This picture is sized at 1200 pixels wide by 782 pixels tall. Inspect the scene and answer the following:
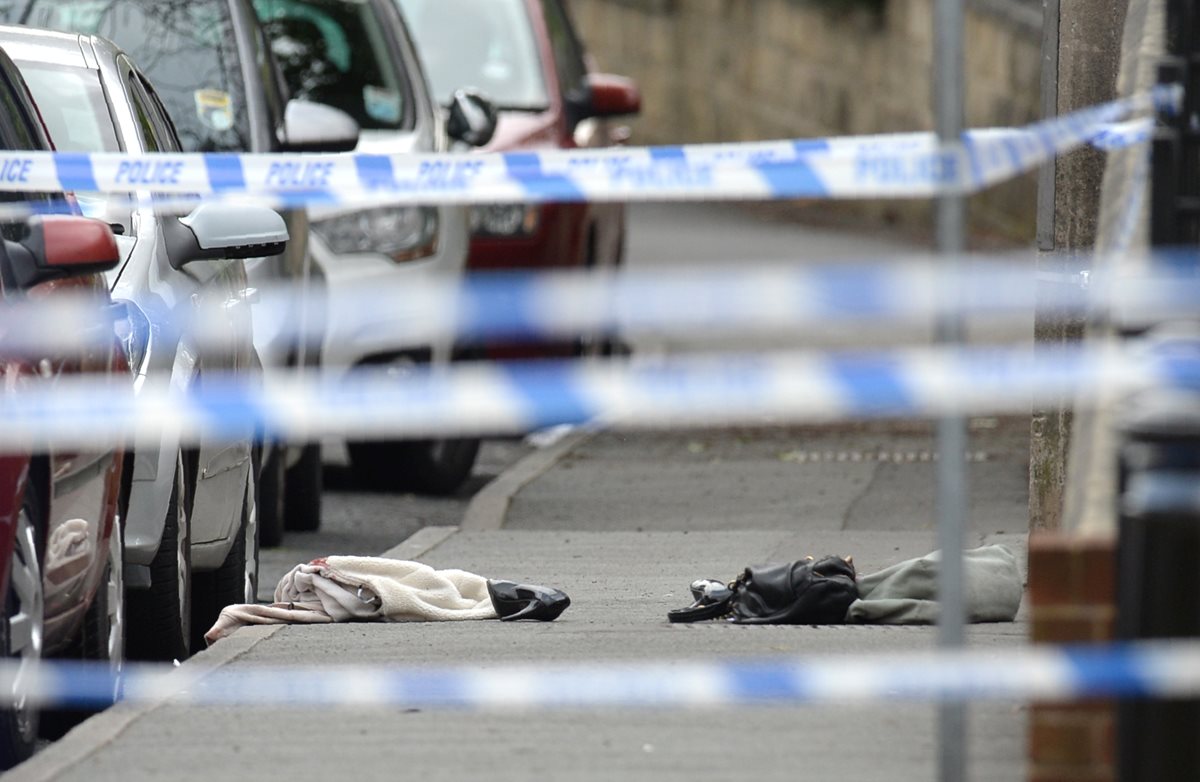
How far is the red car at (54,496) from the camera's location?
17.4ft

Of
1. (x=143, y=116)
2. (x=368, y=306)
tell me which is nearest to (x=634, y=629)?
(x=143, y=116)

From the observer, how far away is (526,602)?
6938mm

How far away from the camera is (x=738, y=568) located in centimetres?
825

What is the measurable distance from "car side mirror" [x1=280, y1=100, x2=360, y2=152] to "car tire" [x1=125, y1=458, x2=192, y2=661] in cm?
287

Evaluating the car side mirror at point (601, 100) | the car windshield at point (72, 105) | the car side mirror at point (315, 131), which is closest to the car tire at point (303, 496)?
the car side mirror at point (315, 131)

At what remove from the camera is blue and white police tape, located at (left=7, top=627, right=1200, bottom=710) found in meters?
4.39

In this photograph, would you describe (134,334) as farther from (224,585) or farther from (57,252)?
(224,585)

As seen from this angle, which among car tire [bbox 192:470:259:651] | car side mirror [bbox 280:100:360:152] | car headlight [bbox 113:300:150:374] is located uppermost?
car side mirror [bbox 280:100:360:152]

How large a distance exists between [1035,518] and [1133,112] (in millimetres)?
1976

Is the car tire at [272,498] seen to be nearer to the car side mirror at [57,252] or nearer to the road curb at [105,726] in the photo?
the road curb at [105,726]

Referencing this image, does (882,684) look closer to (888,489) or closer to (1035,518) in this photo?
(1035,518)

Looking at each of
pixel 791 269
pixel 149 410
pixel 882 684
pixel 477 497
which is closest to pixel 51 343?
pixel 149 410

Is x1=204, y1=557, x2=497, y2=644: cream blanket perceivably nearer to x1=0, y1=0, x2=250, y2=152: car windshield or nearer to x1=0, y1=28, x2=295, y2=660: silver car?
x1=0, y1=28, x2=295, y2=660: silver car

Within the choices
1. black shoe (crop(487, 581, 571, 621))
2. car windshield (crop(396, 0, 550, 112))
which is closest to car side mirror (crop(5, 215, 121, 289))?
black shoe (crop(487, 581, 571, 621))
